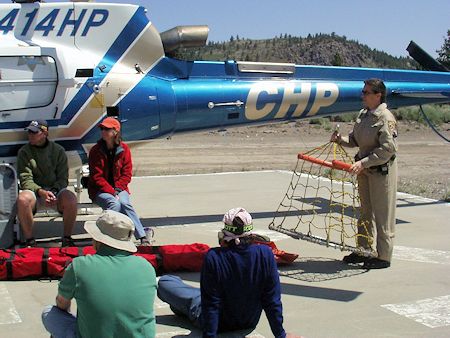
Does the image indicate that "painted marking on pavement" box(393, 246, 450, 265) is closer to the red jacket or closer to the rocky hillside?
the red jacket

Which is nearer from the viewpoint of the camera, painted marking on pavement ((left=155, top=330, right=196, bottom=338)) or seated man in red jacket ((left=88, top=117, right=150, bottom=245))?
painted marking on pavement ((left=155, top=330, right=196, bottom=338))

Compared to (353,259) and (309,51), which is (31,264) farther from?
(309,51)

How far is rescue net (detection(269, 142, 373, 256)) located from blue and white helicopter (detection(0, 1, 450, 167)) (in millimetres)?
1085

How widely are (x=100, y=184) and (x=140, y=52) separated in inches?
82.6

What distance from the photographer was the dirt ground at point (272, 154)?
14.7 meters

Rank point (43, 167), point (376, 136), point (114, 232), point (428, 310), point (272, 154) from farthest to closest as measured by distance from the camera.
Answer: point (272, 154) < point (43, 167) < point (376, 136) < point (428, 310) < point (114, 232)

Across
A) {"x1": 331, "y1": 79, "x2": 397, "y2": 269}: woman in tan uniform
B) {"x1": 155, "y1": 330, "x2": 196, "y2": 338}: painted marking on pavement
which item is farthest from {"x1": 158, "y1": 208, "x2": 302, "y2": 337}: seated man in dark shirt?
{"x1": 331, "y1": 79, "x2": 397, "y2": 269}: woman in tan uniform

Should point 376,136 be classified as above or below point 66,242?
above

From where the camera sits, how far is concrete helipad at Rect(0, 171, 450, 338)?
15.5ft

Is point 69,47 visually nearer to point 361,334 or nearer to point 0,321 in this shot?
point 0,321

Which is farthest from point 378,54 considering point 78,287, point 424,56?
point 78,287

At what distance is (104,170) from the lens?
6609mm

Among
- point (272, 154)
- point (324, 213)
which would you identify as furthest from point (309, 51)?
point (324, 213)

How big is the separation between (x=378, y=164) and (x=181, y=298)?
270cm
